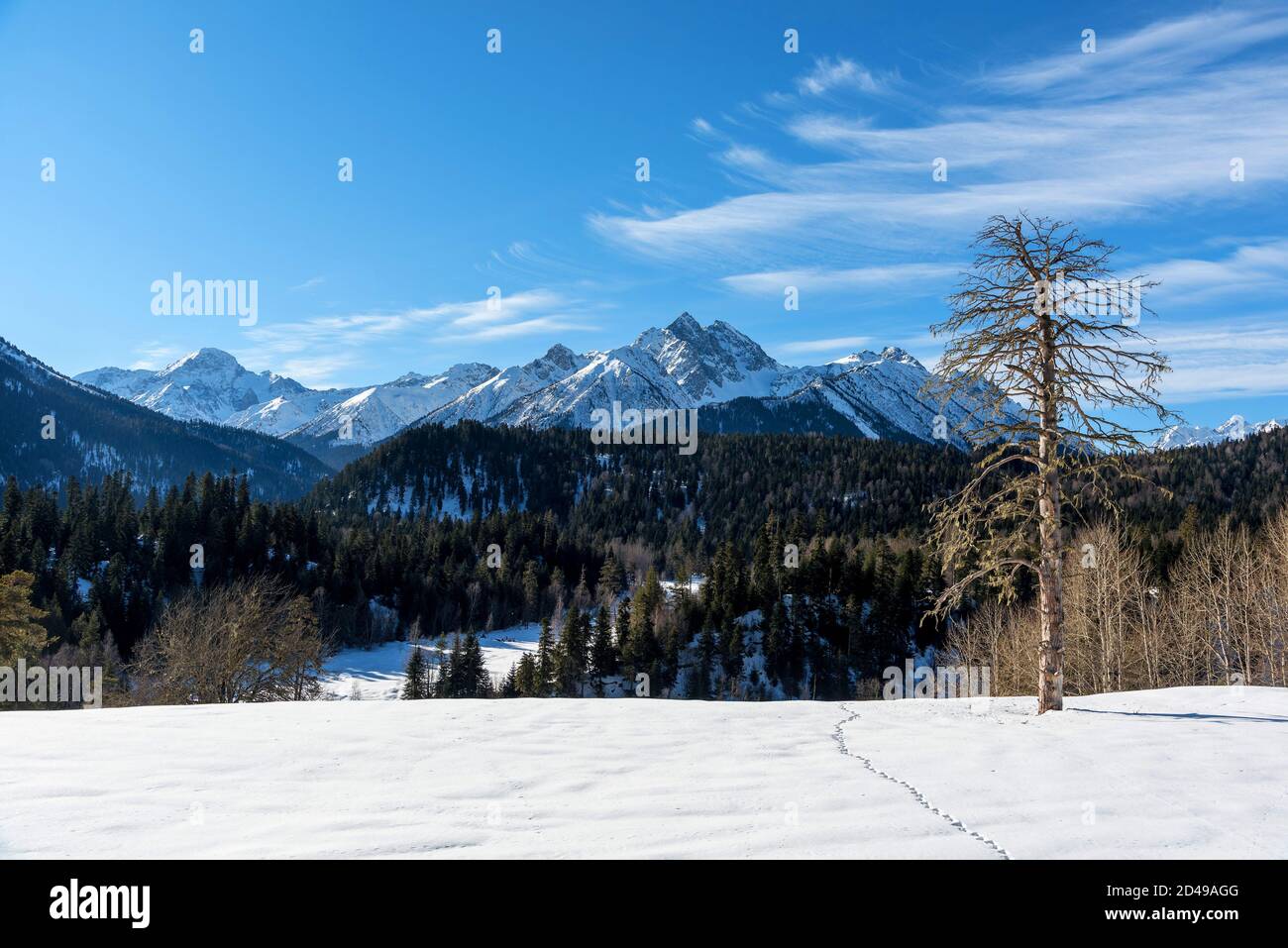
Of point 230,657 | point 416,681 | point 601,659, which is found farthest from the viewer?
point 601,659

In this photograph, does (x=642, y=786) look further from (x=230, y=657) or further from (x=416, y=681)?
(x=416, y=681)

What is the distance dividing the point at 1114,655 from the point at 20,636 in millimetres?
54407

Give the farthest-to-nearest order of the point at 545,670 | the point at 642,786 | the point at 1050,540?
the point at 545,670
the point at 1050,540
the point at 642,786

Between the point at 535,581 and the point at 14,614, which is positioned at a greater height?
the point at 14,614

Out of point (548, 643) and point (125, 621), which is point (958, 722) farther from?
point (125, 621)

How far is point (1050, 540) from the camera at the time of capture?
13789 millimetres

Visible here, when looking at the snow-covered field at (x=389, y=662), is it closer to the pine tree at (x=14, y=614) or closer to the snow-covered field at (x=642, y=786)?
the pine tree at (x=14, y=614)

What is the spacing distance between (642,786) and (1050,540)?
1032 cm

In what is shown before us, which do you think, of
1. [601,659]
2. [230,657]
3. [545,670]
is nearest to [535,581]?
[601,659]

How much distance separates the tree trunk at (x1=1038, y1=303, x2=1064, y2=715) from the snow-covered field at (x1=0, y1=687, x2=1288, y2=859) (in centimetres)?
99

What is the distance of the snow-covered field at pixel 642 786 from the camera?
20.1 ft

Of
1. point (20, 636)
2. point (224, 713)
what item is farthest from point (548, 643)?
point (224, 713)

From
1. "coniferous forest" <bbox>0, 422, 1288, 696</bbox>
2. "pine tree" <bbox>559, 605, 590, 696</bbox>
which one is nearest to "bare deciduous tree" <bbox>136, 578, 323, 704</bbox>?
"coniferous forest" <bbox>0, 422, 1288, 696</bbox>
